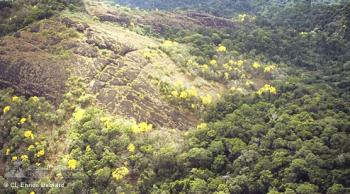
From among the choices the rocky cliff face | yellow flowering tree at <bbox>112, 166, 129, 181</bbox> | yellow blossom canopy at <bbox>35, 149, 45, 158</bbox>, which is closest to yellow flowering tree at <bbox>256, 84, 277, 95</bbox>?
the rocky cliff face

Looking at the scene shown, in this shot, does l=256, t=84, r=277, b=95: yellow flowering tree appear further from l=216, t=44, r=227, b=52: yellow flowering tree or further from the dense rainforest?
l=216, t=44, r=227, b=52: yellow flowering tree

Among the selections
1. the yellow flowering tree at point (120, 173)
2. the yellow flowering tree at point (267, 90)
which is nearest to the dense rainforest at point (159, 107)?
the yellow flowering tree at point (120, 173)

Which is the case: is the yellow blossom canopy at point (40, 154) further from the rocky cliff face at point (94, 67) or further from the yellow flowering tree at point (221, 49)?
the yellow flowering tree at point (221, 49)

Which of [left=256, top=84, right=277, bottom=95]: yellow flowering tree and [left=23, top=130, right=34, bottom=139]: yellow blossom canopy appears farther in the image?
[left=256, top=84, right=277, bottom=95]: yellow flowering tree

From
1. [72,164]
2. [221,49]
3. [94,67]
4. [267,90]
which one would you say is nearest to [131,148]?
[72,164]

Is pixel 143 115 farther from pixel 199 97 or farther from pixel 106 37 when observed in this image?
pixel 106 37

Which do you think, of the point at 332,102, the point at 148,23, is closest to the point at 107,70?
the point at 148,23

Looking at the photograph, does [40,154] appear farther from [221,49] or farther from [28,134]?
[221,49]

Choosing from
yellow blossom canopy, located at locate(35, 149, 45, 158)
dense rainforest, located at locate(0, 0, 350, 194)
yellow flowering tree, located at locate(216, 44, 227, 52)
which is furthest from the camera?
yellow flowering tree, located at locate(216, 44, 227, 52)
